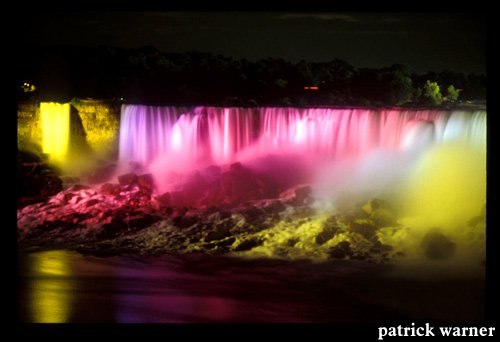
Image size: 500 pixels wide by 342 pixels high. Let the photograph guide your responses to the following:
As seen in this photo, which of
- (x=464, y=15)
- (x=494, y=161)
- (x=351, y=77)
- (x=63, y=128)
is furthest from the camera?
(x=63, y=128)

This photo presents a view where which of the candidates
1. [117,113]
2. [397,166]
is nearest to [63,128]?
[117,113]

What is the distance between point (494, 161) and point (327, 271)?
2095mm

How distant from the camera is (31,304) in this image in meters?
6.10

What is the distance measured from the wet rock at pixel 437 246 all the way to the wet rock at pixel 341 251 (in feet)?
2.69

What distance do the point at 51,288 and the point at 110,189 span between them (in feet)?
4.62

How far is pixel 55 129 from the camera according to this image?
24.0ft

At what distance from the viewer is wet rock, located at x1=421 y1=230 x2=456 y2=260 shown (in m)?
6.52

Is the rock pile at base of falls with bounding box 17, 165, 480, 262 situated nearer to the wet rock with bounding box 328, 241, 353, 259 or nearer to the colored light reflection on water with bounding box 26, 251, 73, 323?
the wet rock with bounding box 328, 241, 353, 259

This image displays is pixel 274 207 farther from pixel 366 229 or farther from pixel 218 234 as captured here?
pixel 366 229

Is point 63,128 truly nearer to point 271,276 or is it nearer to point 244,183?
point 244,183

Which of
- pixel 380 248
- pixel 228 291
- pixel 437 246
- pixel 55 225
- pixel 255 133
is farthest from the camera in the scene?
pixel 255 133

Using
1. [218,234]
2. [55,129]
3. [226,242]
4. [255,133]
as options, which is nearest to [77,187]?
[55,129]

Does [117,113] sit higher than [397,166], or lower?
higher

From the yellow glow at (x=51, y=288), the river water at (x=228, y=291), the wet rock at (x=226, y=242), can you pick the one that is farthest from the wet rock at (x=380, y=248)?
the yellow glow at (x=51, y=288)
